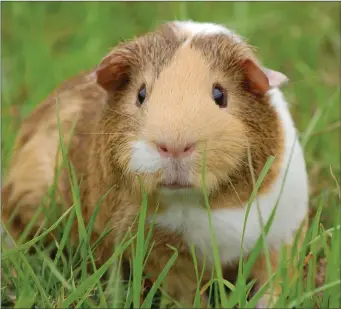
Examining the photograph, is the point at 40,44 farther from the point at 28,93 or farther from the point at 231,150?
the point at 231,150

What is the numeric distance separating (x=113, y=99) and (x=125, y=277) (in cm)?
84

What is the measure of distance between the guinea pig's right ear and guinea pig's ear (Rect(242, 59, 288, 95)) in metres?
0.49

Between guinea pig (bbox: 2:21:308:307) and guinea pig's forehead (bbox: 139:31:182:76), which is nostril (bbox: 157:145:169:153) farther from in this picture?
guinea pig's forehead (bbox: 139:31:182:76)

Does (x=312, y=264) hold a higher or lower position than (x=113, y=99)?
lower

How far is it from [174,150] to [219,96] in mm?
461

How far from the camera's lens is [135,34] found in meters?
7.16

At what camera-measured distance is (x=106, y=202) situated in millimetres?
3793

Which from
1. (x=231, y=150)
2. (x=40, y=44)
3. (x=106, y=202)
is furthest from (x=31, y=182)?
(x=40, y=44)

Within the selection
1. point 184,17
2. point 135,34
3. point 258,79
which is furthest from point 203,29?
point 135,34

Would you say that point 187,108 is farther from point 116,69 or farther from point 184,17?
point 184,17

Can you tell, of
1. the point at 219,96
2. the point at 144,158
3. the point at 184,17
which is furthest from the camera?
the point at 184,17

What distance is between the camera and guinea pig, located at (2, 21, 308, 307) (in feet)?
10.5

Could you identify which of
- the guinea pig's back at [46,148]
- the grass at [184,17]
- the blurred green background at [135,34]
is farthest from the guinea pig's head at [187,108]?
the blurred green background at [135,34]

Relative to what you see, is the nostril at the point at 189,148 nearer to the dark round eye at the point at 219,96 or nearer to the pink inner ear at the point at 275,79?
the dark round eye at the point at 219,96
